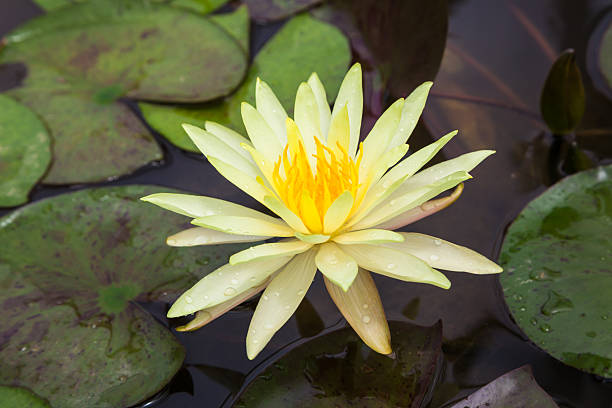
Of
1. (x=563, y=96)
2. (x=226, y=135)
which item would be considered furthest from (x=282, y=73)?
(x=563, y=96)

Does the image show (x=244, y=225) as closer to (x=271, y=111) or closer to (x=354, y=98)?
(x=271, y=111)

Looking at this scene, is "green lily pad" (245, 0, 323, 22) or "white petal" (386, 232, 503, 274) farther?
"green lily pad" (245, 0, 323, 22)

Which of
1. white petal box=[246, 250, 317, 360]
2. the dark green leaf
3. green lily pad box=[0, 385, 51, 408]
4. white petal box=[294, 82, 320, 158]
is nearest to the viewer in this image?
white petal box=[246, 250, 317, 360]

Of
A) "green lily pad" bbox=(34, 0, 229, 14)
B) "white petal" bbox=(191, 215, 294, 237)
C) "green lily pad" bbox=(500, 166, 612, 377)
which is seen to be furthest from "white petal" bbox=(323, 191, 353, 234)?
"green lily pad" bbox=(34, 0, 229, 14)

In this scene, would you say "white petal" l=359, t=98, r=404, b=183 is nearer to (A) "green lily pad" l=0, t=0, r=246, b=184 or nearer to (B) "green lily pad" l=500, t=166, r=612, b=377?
(B) "green lily pad" l=500, t=166, r=612, b=377

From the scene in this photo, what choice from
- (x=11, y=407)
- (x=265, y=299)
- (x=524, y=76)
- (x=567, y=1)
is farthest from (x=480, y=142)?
(x=11, y=407)

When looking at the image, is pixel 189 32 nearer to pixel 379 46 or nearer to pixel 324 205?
pixel 379 46
